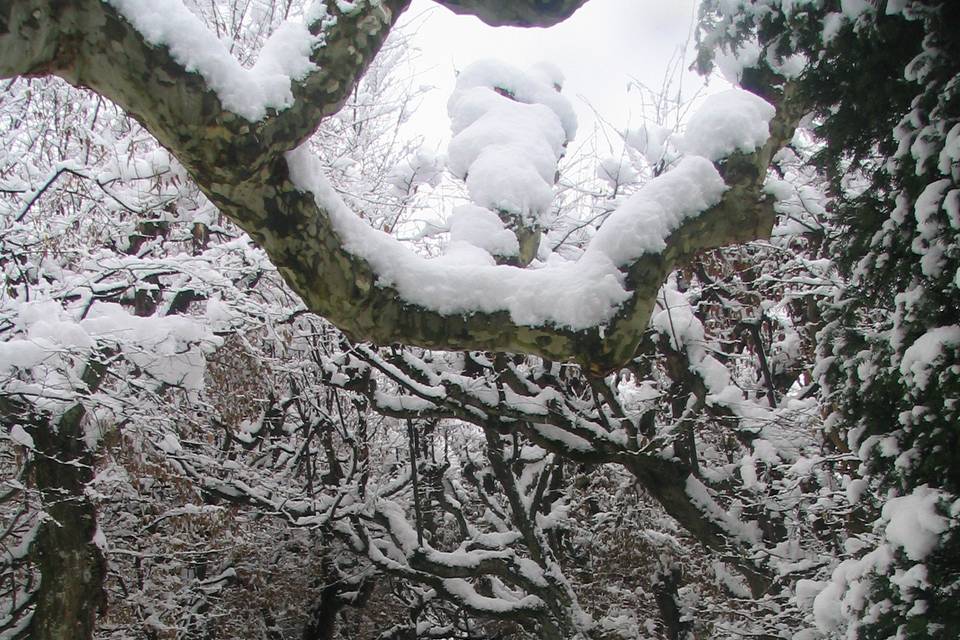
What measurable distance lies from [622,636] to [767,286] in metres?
4.26

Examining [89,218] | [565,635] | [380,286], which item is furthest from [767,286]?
[89,218]

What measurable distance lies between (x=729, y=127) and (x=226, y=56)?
230cm

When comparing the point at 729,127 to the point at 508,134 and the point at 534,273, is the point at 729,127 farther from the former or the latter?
the point at 508,134

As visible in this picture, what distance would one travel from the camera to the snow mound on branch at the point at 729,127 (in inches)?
137

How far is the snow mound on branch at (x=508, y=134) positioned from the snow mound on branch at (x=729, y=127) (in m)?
1.42

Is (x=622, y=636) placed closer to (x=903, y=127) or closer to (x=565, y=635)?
(x=565, y=635)

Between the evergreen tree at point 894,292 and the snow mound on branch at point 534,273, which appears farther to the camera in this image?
the snow mound on branch at point 534,273

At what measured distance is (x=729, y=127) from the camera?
3516 millimetres

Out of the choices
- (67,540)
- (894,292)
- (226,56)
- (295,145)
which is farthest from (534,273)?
(67,540)

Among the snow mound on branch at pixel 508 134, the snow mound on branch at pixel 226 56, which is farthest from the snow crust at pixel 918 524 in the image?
the snow mound on branch at pixel 508 134

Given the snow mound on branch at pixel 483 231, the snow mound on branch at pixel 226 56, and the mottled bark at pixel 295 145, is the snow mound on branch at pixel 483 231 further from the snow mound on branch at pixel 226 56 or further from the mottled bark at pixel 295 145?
the snow mound on branch at pixel 226 56

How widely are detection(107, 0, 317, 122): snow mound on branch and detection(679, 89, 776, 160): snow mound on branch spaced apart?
1.91 metres

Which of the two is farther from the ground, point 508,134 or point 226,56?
point 508,134

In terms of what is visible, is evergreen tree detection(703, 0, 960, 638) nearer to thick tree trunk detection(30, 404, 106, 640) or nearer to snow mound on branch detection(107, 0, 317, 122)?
snow mound on branch detection(107, 0, 317, 122)
